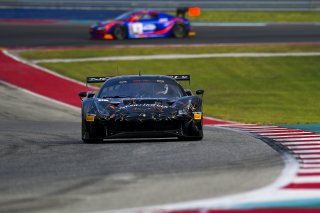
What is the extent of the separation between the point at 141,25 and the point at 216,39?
336 centimetres

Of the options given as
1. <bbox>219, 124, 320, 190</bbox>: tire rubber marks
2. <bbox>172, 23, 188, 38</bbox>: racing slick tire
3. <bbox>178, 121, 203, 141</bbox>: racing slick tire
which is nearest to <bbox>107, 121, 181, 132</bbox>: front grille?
<bbox>178, 121, 203, 141</bbox>: racing slick tire

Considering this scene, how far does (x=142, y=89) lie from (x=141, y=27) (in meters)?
25.3

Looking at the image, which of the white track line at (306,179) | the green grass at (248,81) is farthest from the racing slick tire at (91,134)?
the green grass at (248,81)

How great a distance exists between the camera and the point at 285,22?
155 feet

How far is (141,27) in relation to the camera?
39531 mm

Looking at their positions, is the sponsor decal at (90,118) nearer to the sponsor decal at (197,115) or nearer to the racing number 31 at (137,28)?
the sponsor decal at (197,115)

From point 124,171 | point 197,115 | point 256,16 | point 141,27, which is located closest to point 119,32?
point 141,27

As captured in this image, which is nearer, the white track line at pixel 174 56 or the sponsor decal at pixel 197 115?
the sponsor decal at pixel 197 115

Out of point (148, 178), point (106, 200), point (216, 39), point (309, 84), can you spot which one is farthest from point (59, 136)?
point (216, 39)

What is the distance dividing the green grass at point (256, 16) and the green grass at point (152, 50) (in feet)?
39.3

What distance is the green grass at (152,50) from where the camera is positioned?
3347 cm

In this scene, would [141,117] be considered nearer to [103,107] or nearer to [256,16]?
[103,107]

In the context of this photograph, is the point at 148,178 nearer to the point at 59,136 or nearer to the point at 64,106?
the point at 59,136

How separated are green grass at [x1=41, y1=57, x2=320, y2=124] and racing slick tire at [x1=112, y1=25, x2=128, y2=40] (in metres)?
7.03
